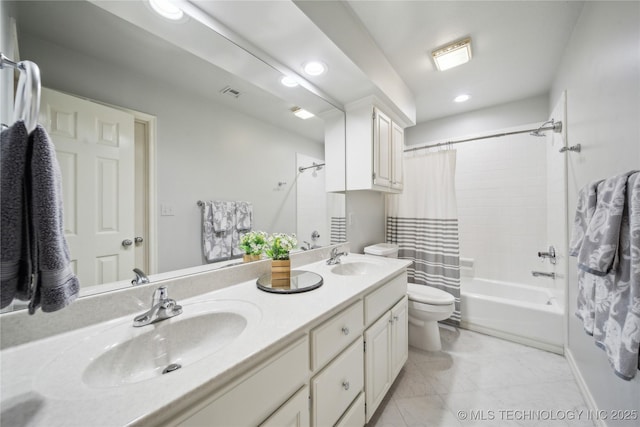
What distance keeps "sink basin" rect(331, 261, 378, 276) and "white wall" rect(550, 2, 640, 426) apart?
4.05ft

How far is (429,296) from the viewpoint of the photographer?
1.95 metres

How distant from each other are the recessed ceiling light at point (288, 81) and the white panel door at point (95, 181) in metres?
0.85

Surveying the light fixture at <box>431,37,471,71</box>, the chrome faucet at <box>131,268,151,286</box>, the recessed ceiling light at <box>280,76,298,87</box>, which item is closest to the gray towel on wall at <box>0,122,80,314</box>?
the chrome faucet at <box>131,268,151,286</box>

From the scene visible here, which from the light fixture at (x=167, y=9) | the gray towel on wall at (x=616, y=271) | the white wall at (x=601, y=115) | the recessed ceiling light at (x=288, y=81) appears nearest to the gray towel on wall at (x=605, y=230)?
the gray towel on wall at (x=616, y=271)

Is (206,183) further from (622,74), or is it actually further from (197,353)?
(622,74)

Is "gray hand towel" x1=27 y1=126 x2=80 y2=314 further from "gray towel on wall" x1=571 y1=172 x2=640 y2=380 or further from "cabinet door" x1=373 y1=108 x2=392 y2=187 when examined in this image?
"cabinet door" x1=373 y1=108 x2=392 y2=187

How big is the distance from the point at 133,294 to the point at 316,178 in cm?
123

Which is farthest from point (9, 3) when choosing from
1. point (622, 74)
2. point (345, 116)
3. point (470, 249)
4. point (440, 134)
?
point (470, 249)

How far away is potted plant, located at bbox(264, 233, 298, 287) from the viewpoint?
1.15 metres

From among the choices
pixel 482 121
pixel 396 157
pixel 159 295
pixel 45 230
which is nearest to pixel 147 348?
pixel 159 295

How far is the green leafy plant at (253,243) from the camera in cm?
125

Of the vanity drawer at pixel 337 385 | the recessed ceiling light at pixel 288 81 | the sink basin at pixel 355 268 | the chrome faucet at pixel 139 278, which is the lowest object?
the vanity drawer at pixel 337 385

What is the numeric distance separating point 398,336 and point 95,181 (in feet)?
5.81

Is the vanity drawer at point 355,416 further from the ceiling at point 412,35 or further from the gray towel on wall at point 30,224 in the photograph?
the ceiling at point 412,35
